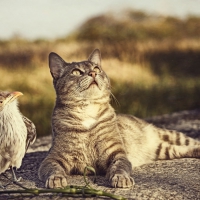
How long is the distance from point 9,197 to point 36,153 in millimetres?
2246

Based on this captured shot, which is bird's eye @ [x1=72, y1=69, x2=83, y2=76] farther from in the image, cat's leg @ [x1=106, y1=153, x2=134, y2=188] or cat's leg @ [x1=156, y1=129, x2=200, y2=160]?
cat's leg @ [x1=156, y1=129, x2=200, y2=160]

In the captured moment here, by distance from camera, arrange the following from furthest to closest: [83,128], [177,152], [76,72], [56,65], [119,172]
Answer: [177,152] < [56,65] < [76,72] < [83,128] < [119,172]

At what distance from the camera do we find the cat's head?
15.5ft

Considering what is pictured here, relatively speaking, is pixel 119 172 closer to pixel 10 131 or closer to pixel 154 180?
pixel 154 180

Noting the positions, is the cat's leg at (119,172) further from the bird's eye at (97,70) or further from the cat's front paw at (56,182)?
the bird's eye at (97,70)

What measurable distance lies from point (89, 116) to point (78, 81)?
1.19 ft

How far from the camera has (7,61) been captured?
17.6 m

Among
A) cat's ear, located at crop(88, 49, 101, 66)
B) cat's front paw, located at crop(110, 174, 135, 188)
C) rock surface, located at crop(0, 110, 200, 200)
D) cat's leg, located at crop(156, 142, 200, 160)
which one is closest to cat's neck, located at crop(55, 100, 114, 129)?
rock surface, located at crop(0, 110, 200, 200)

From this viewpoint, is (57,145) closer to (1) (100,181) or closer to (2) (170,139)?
(1) (100,181)

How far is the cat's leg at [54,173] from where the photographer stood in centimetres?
407

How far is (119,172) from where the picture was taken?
13.9 feet

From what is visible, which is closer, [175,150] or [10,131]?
[10,131]

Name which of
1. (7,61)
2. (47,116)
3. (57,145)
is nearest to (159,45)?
(7,61)

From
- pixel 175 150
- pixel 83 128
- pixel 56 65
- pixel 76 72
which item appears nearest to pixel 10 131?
pixel 83 128
